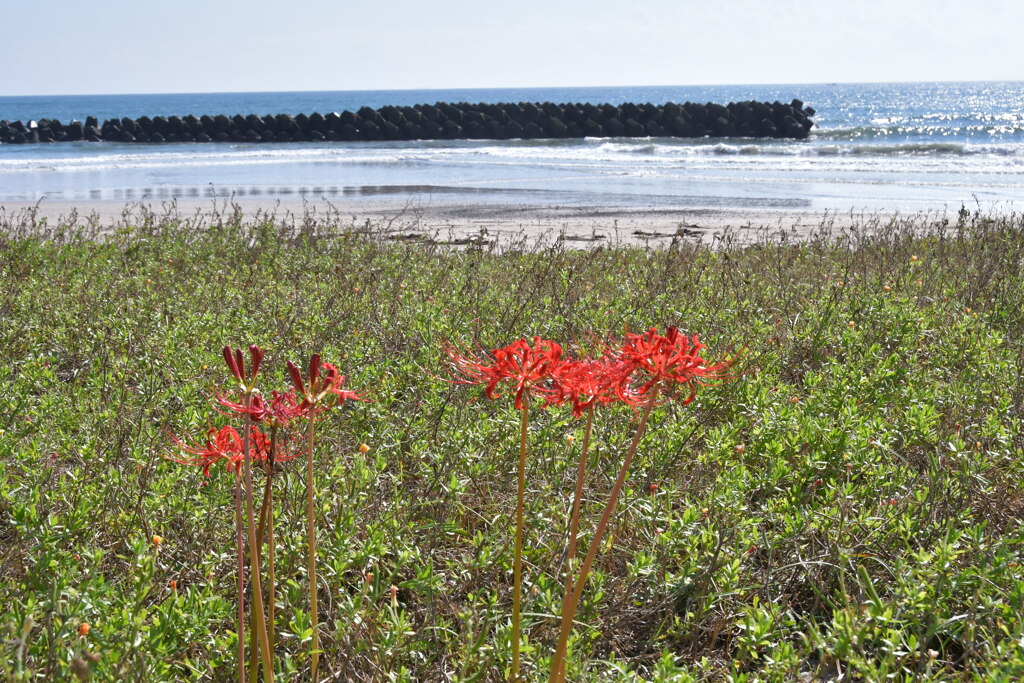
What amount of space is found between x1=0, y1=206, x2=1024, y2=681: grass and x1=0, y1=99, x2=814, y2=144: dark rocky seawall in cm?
3779

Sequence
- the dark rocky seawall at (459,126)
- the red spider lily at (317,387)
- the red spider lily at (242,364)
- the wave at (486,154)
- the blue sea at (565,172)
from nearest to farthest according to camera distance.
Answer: the red spider lily at (242,364), the red spider lily at (317,387), the blue sea at (565,172), the wave at (486,154), the dark rocky seawall at (459,126)

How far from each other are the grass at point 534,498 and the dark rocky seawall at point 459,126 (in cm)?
3779

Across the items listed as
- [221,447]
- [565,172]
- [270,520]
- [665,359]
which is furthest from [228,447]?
[565,172]

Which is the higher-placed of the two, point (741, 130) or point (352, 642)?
point (741, 130)

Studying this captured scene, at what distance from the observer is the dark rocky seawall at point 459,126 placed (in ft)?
138

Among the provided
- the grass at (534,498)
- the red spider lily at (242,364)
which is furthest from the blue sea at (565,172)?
the red spider lily at (242,364)

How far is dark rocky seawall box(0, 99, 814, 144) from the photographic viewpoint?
4197cm

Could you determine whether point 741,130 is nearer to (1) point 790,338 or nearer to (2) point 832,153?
(2) point 832,153

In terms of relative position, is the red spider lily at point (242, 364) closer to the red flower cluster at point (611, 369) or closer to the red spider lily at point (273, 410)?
the red spider lily at point (273, 410)

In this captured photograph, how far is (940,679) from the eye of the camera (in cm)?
201

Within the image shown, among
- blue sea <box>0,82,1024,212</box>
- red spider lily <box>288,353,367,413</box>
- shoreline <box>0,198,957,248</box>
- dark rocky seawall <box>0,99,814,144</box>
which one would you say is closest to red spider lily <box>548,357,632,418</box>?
red spider lily <box>288,353,367,413</box>

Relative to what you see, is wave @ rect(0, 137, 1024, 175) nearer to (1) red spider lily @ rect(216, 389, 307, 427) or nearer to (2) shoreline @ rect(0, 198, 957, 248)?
(2) shoreline @ rect(0, 198, 957, 248)

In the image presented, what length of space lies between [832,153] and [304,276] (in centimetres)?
2727

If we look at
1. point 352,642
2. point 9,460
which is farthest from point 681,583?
point 9,460
